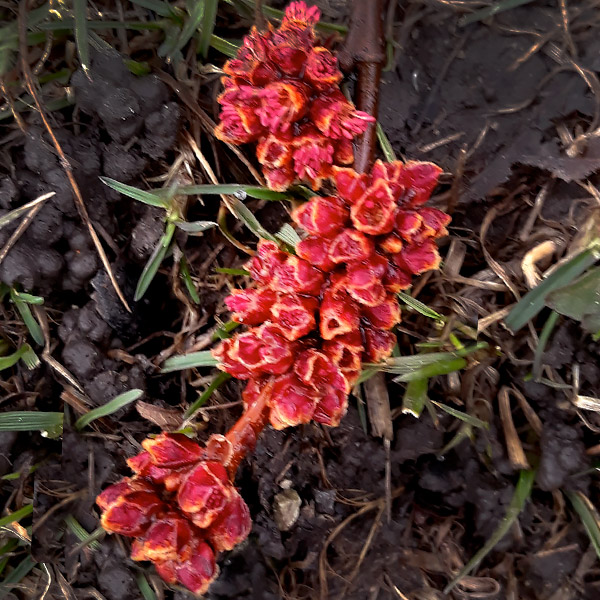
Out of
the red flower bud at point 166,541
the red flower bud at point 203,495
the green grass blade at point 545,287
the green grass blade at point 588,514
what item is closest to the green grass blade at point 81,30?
the red flower bud at point 203,495

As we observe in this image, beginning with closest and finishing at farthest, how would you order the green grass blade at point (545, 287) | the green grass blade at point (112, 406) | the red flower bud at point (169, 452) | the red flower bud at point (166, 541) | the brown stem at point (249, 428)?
the red flower bud at point (166, 541)
the red flower bud at point (169, 452)
the brown stem at point (249, 428)
the green grass blade at point (545, 287)
the green grass blade at point (112, 406)

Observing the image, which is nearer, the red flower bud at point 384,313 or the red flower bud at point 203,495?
the red flower bud at point 203,495

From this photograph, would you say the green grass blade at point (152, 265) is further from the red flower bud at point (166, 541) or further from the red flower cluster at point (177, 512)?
the red flower bud at point (166, 541)

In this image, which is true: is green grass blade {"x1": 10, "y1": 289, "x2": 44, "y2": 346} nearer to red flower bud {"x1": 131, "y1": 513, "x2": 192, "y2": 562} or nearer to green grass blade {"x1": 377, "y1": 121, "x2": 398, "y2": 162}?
red flower bud {"x1": 131, "y1": 513, "x2": 192, "y2": 562}

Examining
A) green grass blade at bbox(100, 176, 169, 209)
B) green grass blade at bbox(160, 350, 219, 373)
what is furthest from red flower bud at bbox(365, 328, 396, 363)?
green grass blade at bbox(100, 176, 169, 209)

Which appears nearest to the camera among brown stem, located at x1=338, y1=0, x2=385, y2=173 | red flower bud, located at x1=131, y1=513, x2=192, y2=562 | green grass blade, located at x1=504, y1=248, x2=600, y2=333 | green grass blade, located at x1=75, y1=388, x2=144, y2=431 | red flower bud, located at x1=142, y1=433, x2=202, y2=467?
red flower bud, located at x1=131, y1=513, x2=192, y2=562
